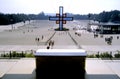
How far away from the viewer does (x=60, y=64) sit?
48.2ft

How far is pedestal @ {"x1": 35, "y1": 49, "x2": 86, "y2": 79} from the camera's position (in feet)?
47.8

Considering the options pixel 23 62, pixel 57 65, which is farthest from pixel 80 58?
pixel 23 62

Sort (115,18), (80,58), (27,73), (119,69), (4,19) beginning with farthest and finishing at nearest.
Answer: (115,18)
(4,19)
(119,69)
(27,73)
(80,58)

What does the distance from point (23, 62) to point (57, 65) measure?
538 cm

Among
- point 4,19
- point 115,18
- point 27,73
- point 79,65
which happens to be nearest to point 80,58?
point 79,65

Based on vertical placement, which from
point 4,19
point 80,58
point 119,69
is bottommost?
point 119,69

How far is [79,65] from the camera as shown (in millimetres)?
14672

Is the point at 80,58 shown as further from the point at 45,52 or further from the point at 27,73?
the point at 27,73

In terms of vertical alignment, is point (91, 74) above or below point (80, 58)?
below

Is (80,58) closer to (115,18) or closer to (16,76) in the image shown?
(16,76)

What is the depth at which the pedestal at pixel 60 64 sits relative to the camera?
573 inches

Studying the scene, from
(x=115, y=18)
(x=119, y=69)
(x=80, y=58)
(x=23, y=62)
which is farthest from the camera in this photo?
(x=115, y=18)

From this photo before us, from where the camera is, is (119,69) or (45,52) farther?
(119,69)

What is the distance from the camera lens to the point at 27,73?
15492 millimetres
